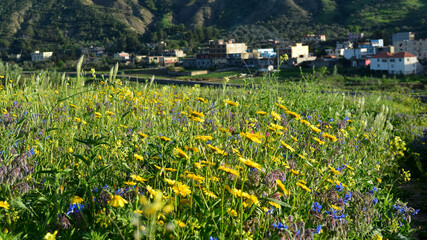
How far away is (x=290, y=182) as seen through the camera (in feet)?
8.05

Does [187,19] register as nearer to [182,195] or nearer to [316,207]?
[316,207]

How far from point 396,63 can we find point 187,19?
105956 mm

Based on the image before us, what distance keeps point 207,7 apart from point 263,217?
500 ft

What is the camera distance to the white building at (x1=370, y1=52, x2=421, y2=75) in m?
48.1

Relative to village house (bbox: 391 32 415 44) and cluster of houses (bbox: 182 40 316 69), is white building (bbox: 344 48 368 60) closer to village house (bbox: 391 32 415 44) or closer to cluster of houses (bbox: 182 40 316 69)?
cluster of houses (bbox: 182 40 316 69)

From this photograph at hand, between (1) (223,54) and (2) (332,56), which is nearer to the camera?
(2) (332,56)

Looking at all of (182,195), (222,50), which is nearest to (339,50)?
(222,50)

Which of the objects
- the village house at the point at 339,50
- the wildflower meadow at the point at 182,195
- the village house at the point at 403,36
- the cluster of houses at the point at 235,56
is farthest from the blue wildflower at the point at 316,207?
the village house at the point at 403,36

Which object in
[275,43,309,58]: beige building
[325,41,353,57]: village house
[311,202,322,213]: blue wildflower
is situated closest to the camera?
[311,202,322,213]: blue wildflower

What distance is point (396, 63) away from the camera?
48.9 metres

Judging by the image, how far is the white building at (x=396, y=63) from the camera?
48094mm

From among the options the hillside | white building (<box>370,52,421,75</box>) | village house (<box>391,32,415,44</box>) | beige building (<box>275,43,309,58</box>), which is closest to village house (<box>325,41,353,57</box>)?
beige building (<box>275,43,309,58</box>)

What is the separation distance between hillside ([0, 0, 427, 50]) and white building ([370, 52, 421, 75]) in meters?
24.8

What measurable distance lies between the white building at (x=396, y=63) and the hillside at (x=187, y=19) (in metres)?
24.8
